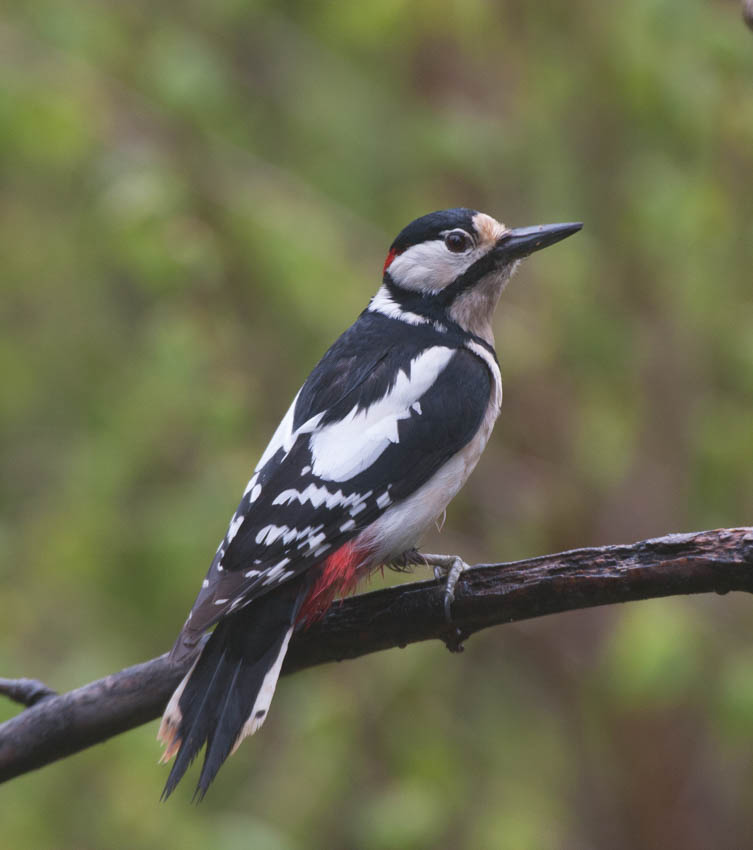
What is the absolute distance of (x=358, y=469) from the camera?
8.91ft

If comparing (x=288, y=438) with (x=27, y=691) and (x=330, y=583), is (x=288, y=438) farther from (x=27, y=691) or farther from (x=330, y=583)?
(x=27, y=691)

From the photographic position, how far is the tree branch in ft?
6.92

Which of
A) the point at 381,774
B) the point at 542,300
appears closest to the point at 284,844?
the point at 381,774

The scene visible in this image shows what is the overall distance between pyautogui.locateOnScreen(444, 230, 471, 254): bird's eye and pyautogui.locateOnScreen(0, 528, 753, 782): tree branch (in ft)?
3.57

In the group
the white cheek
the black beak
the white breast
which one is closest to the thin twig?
the white breast

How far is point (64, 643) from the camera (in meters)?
5.05

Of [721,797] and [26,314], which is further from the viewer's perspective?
[26,314]

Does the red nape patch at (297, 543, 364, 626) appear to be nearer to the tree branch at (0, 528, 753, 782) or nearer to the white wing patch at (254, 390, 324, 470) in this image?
the tree branch at (0, 528, 753, 782)

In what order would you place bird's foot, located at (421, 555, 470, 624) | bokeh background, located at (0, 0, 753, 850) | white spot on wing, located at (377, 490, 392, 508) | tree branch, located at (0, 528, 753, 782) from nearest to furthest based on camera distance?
tree branch, located at (0, 528, 753, 782), bird's foot, located at (421, 555, 470, 624), white spot on wing, located at (377, 490, 392, 508), bokeh background, located at (0, 0, 753, 850)

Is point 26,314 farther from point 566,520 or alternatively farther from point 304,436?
point 304,436

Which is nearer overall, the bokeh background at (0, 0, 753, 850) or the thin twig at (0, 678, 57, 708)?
the thin twig at (0, 678, 57, 708)

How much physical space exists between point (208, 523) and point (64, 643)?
1.35 meters

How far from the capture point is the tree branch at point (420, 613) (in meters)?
2.11

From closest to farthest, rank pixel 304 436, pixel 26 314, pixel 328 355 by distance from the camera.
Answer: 1. pixel 304 436
2. pixel 328 355
3. pixel 26 314
